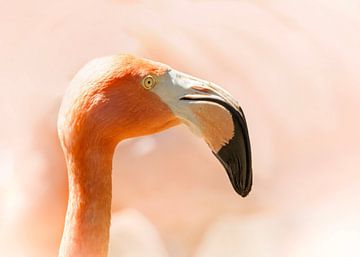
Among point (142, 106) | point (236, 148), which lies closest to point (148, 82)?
point (142, 106)

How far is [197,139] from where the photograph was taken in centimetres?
143

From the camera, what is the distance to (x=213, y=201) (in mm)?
1460

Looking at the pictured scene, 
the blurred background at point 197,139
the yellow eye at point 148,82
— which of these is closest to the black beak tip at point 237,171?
the yellow eye at point 148,82

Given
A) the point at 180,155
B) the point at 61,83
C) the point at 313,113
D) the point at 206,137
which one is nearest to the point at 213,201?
the point at 180,155

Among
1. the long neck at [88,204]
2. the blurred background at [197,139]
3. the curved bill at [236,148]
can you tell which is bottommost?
the long neck at [88,204]

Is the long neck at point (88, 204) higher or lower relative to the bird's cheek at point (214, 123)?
lower

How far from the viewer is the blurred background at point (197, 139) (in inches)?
52.8

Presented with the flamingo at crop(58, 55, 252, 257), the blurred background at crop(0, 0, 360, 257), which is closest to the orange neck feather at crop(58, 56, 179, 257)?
the flamingo at crop(58, 55, 252, 257)

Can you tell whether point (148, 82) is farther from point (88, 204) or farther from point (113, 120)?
point (88, 204)

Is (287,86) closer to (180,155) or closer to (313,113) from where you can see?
(313,113)

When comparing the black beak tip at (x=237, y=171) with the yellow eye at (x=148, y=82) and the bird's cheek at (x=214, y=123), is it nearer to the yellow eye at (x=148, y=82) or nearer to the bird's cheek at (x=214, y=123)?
the bird's cheek at (x=214, y=123)

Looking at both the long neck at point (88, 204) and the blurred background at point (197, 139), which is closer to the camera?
the long neck at point (88, 204)

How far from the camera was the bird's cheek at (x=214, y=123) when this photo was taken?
0.86 m

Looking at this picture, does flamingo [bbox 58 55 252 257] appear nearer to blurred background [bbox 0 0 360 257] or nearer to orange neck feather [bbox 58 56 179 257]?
orange neck feather [bbox 58 56 179 257]
